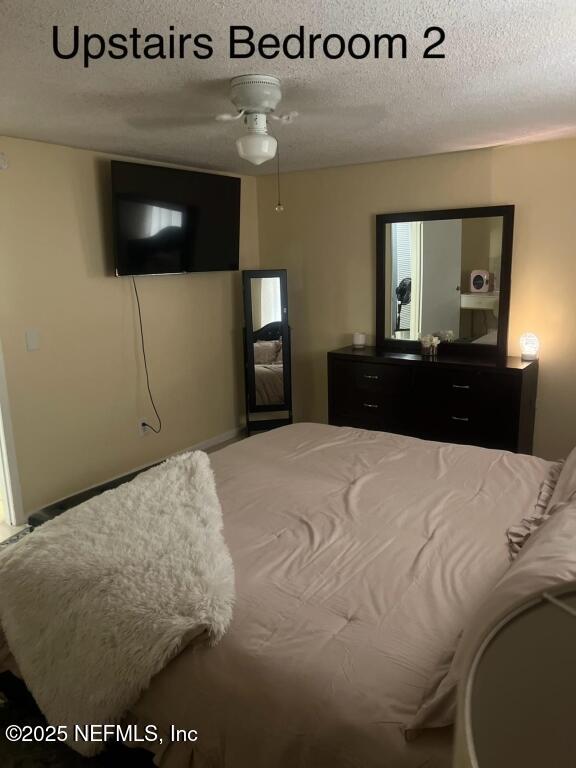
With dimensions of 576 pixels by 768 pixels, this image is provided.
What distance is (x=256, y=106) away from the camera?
241 cm

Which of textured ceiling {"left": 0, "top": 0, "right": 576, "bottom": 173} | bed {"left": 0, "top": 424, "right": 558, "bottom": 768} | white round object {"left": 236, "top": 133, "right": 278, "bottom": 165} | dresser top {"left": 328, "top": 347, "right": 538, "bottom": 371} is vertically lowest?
bed {"left": 0, "top": 424, "right": 558, "bottom": 768}

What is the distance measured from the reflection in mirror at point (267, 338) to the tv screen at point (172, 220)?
0.31 meters

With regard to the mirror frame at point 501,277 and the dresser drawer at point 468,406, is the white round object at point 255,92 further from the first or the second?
the dresser drawer at point 468,406

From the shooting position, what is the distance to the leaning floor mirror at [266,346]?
4762 millimetres

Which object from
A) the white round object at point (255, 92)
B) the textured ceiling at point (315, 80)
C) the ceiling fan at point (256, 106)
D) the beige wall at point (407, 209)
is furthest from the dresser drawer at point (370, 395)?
the white round object at point (255, 92)

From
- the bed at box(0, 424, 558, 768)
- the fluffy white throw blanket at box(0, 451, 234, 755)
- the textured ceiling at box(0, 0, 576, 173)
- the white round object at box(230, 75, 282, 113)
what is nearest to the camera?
the bed at box(0, 424, 558, 768)

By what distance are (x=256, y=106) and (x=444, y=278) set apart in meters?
2.26

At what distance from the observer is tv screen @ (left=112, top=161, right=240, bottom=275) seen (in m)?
3.77

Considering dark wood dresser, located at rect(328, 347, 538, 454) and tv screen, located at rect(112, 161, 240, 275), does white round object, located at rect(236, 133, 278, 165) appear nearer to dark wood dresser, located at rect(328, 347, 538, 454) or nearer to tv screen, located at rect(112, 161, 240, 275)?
tv screen, located at rect(112, 161, 240, 275)

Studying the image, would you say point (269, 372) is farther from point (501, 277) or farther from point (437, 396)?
point (501, 277)

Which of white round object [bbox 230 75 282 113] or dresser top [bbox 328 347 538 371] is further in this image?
dresser top [bbox 328 347 538 371]

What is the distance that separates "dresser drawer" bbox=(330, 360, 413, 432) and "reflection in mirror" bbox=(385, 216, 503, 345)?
0.46 m

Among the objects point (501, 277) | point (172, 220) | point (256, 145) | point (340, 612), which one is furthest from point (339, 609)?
point (172, 220)

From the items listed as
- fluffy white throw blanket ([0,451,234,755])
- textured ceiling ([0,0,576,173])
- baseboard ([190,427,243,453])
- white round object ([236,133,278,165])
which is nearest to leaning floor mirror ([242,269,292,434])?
baseboard ([190,427,243,453])
